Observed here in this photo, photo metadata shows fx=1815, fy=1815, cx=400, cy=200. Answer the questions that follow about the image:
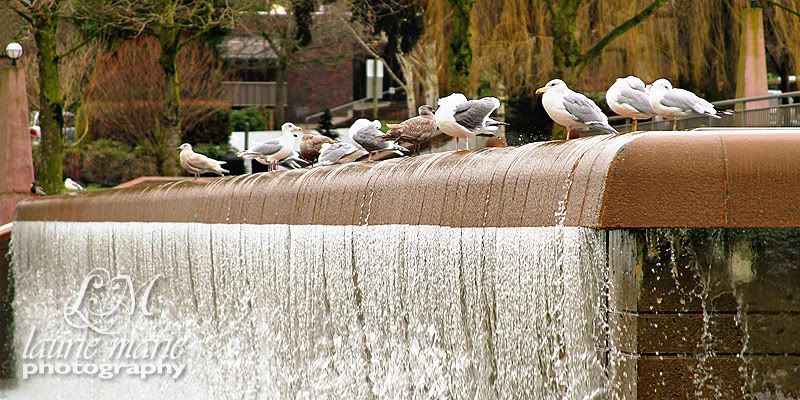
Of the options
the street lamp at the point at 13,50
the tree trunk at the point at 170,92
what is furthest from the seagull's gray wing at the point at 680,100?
the tree trunk at the point at 170,92

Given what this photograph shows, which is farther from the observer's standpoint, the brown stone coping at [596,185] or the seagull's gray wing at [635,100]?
the seagull's gray wing at [635,100]

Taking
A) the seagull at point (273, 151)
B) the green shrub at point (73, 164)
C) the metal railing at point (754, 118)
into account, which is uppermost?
the metal railing at point (754, 118)

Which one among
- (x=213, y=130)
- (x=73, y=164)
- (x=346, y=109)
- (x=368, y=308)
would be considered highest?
(x=368, y=308)

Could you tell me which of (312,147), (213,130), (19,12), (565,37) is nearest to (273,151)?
(312,147)

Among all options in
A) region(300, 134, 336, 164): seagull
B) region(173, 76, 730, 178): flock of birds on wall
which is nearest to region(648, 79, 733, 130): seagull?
region(173, 76, 730, 178): flock of birds on wall

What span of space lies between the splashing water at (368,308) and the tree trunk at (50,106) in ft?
33.0

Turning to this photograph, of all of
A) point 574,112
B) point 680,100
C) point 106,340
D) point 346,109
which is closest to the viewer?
point 574,112

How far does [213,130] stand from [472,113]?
4275cm

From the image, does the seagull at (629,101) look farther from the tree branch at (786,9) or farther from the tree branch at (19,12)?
the tree branch at (19,12)

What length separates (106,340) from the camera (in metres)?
19.4

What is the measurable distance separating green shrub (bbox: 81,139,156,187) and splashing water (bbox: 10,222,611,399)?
28.7 m

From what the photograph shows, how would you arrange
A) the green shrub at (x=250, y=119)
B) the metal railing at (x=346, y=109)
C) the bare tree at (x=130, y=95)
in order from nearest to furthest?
the bare tree at (x=130, y=95)
the green shrub at (x=250, y=119)
the metal railing at (x=346, y=109)

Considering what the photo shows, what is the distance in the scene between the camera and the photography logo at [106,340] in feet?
55.6

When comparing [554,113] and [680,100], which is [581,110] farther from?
[680,100]
